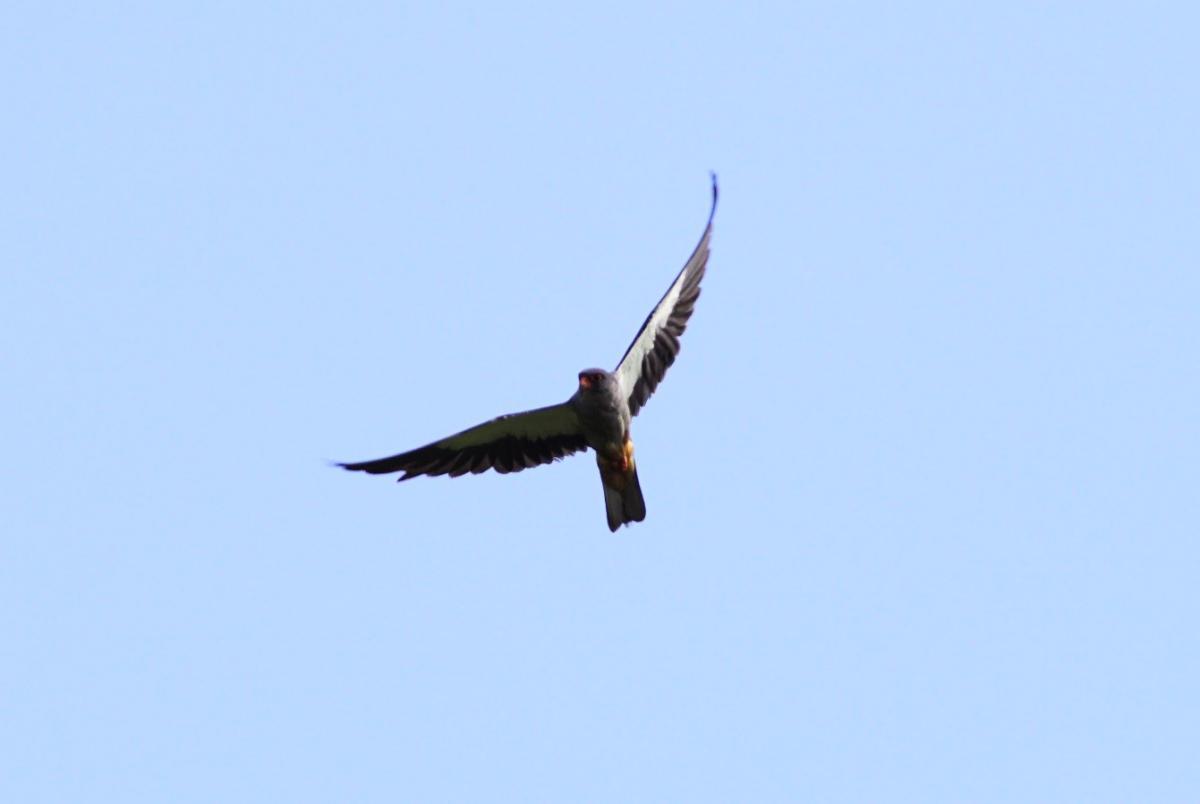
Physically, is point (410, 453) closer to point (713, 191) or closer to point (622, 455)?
point (622, 455)

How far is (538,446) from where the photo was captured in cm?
1781

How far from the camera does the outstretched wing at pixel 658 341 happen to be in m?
17.4

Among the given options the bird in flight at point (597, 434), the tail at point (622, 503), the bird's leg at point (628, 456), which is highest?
the bird in flight at point (597, 434)

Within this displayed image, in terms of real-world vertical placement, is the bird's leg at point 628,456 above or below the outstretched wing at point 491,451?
below

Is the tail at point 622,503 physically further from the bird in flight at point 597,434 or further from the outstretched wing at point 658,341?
the outstretched wing at point 658,341

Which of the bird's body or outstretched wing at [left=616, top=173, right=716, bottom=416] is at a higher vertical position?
outstretched wing at [left=616, top=173, right=716, bottom=416]

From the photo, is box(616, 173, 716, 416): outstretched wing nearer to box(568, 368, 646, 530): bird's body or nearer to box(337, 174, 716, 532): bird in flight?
box(337, 174, 716, 532): bird in flight

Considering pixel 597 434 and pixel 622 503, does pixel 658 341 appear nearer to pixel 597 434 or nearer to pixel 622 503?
pixel 597 434

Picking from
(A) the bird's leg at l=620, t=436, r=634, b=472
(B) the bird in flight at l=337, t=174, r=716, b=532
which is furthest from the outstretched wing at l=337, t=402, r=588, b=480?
(A) the bird's leg at l=620, t=436, r=634, b=472

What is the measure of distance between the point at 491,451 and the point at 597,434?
1289 mm

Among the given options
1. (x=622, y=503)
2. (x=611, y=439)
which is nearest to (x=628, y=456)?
(x=611, y=439)

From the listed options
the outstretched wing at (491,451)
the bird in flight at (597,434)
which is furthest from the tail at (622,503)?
the outstretched wing at (491,451)

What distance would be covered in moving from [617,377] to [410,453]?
2.29m

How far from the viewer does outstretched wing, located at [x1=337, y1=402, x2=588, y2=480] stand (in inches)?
692
